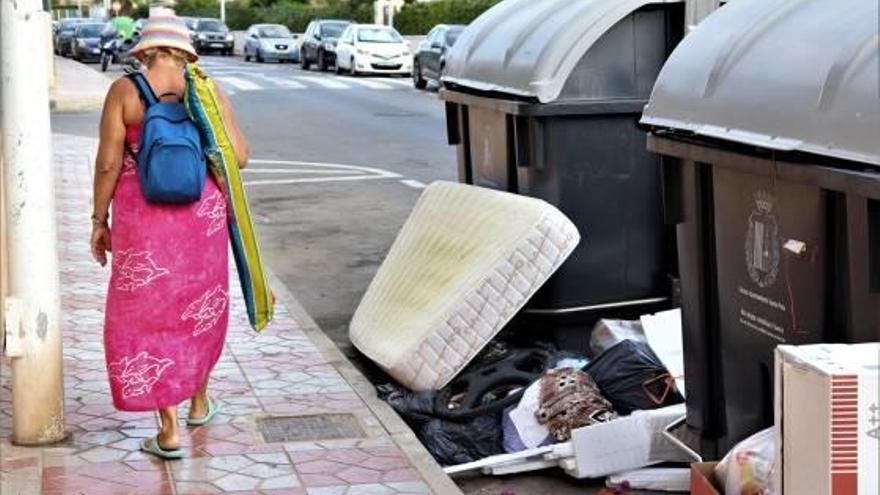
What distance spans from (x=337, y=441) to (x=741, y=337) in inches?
68.9

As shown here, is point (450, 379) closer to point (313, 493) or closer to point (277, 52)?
point (313, 493)

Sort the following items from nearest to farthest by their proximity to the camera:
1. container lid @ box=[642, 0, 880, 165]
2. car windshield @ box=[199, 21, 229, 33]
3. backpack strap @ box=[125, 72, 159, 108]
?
container lid @ box=[642, 0, 880, 165] < backpack strap @ box=[125, 72, 159, 108] < car windshield @ box=[199, 21, 229, 33]

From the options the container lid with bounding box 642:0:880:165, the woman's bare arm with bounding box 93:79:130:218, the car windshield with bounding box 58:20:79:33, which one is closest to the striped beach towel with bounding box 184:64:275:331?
the woman's bare arm with bounding box 93:79:130:218

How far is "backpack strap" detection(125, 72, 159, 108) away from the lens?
17.1ft

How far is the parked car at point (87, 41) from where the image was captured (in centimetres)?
4409

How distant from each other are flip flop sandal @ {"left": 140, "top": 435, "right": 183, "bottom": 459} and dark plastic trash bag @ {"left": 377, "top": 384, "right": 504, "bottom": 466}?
3.56ft

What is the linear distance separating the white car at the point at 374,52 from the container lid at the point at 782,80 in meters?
31.1

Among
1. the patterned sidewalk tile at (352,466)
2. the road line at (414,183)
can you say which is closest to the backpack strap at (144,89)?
the patterned sidewalk tile at (352,466)

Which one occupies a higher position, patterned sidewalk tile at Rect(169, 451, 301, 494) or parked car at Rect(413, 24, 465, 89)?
parked car at Rect(413, 24, 465, 89)

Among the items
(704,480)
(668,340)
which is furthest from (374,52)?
(704,480)

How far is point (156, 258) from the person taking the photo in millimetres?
5203

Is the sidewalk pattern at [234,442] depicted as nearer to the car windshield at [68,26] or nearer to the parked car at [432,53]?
the parked car at [432,53]

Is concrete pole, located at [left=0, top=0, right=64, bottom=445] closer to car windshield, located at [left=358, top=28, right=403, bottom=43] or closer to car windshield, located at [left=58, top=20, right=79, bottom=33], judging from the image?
car windshield, located at [left=358, top=28, right=403, bottom=43]

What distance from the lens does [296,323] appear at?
7797 mm
